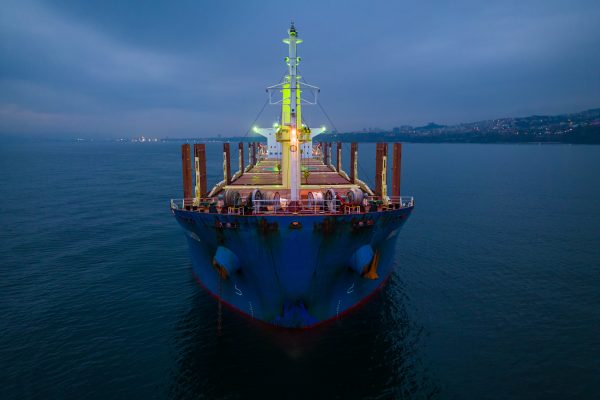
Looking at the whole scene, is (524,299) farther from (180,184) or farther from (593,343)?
(180,184)

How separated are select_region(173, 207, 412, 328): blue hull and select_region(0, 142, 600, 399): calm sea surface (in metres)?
1.49

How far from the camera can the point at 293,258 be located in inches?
706

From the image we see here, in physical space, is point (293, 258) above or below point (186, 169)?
below

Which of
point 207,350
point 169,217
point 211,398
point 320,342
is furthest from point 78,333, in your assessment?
point 169,217

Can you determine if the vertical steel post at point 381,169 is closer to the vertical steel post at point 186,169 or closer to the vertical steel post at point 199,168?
the vertical steel post at point 199,168

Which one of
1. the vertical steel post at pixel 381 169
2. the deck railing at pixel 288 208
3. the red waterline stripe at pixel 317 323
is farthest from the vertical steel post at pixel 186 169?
the vertical steel post at pixel 381 169

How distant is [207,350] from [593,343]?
2089 cm

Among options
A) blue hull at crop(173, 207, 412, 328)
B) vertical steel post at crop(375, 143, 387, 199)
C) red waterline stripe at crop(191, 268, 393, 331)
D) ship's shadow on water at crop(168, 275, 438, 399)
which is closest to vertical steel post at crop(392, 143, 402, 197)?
vertical steel post at crop(375, 143, 387, 199)

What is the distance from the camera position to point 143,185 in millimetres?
73562

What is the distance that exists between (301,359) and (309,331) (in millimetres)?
1939

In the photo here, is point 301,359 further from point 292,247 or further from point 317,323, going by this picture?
point 292,247

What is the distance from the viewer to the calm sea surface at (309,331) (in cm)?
1672

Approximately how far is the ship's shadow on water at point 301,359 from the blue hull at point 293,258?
42.1 inches

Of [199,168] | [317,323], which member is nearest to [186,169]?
[199,168]
